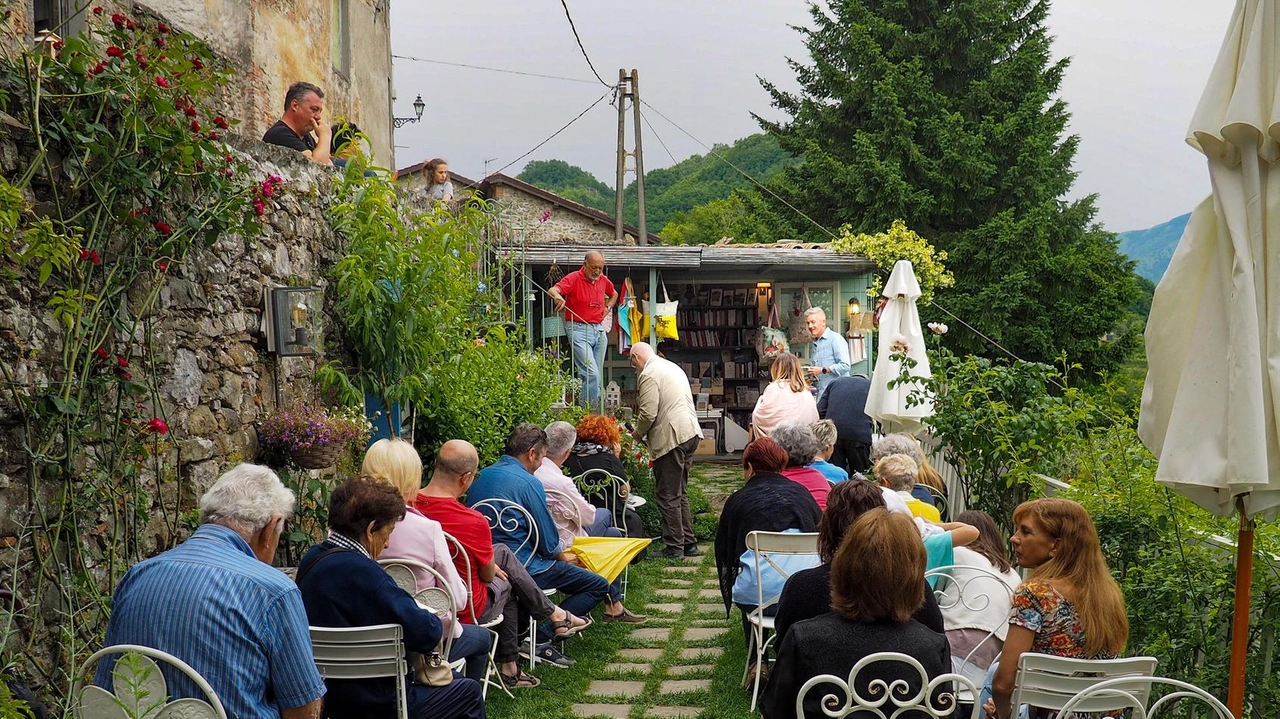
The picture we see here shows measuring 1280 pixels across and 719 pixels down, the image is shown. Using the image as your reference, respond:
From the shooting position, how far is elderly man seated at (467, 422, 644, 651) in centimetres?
583

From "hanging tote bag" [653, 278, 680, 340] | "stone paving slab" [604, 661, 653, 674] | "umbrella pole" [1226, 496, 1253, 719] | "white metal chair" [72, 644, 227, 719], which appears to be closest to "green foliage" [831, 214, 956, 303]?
"hanging tote bag" [653, 278, 680, 340]

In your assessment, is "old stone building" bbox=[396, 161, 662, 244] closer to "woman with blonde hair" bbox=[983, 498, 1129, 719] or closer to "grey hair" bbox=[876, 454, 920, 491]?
"grey hair" bbox=[876, 454, 920, 491]

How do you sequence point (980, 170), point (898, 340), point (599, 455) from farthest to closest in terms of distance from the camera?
point (980, 170) < point (898, 340) < point (599, 455)

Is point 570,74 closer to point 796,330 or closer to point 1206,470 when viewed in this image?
point 796,330

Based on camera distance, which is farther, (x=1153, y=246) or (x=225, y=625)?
(x=1153, y=246)

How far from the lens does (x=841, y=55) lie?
26.1m

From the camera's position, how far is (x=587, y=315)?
11.3 m

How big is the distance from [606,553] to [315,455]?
69.3 inches

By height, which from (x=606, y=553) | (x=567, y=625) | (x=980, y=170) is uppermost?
(x=980, y=170)

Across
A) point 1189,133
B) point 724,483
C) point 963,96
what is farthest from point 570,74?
point 1189,133

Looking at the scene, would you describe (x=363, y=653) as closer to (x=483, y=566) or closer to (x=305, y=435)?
(x=483, y=566)

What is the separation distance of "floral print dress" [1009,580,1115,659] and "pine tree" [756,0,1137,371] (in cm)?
2109

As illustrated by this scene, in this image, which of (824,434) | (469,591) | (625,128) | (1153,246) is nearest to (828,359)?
(824,434)

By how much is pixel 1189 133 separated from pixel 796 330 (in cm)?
1122
